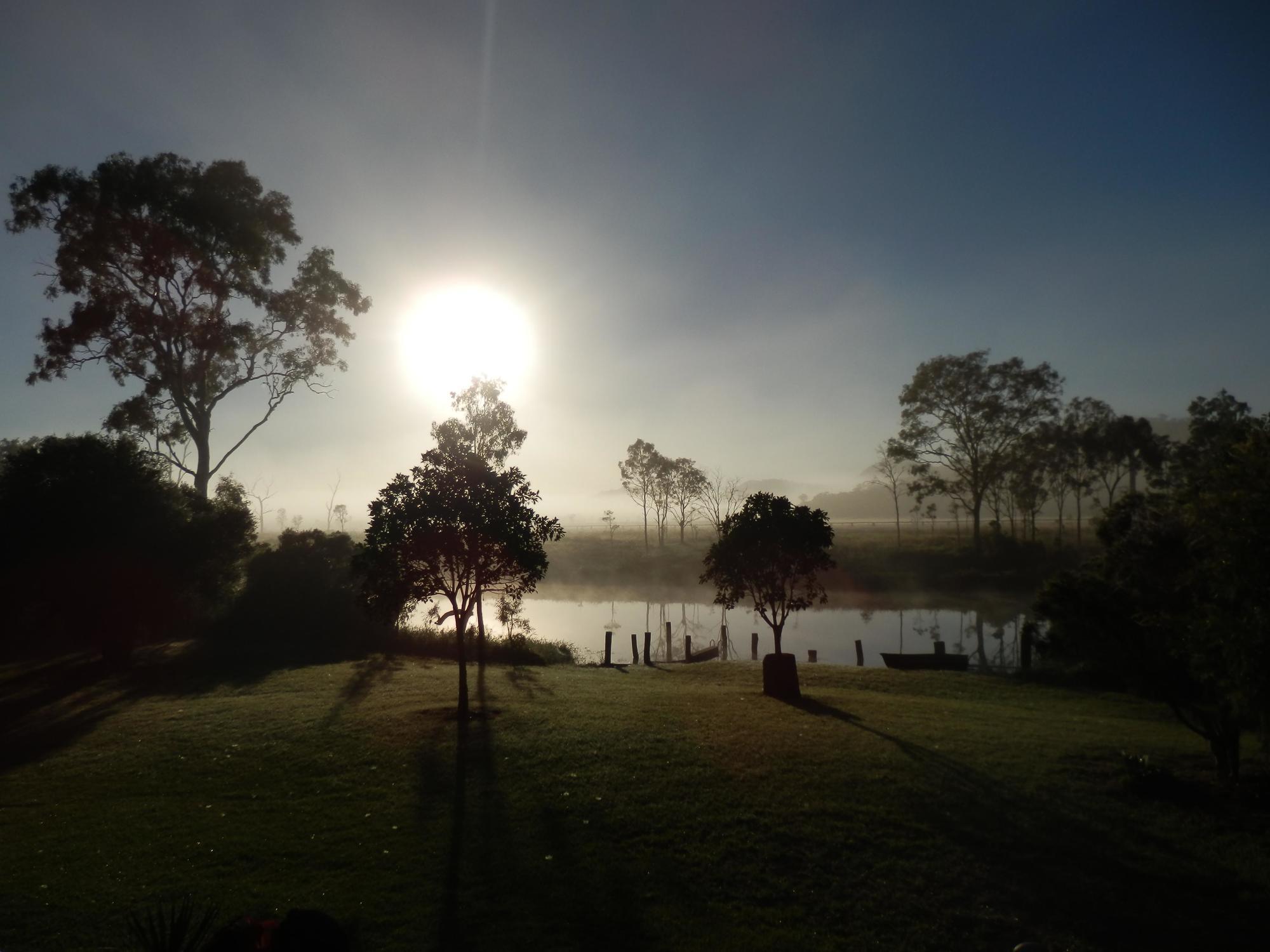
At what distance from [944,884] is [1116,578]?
7.21 m

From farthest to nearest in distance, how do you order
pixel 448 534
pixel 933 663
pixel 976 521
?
pixel 976 521
pixel 933 663
pixel 448 534

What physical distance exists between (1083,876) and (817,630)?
110 feet

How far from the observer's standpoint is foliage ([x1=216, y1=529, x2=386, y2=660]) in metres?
29.6

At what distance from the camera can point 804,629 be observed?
4125 centimetres

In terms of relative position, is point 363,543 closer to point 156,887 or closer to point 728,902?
point 156,887

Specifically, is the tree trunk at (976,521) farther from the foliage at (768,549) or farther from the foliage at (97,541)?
the foliage at (97,541)

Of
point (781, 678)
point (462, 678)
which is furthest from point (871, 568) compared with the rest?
point (462, 678)

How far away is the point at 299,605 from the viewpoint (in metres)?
31.0

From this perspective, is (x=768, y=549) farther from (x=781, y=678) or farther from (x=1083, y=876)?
(x=1083, y=876)

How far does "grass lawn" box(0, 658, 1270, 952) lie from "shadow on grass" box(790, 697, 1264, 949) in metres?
0.03

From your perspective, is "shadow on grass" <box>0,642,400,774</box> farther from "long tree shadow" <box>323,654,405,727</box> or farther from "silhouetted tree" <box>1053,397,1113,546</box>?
"silhouetted tree" <box>1053,397,1113,546</box>

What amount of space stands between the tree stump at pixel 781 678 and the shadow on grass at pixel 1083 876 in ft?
24.2

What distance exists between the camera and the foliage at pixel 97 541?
21.0m

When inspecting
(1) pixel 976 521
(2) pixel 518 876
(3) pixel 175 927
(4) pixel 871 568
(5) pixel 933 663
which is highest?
(1) pixel 976 521
